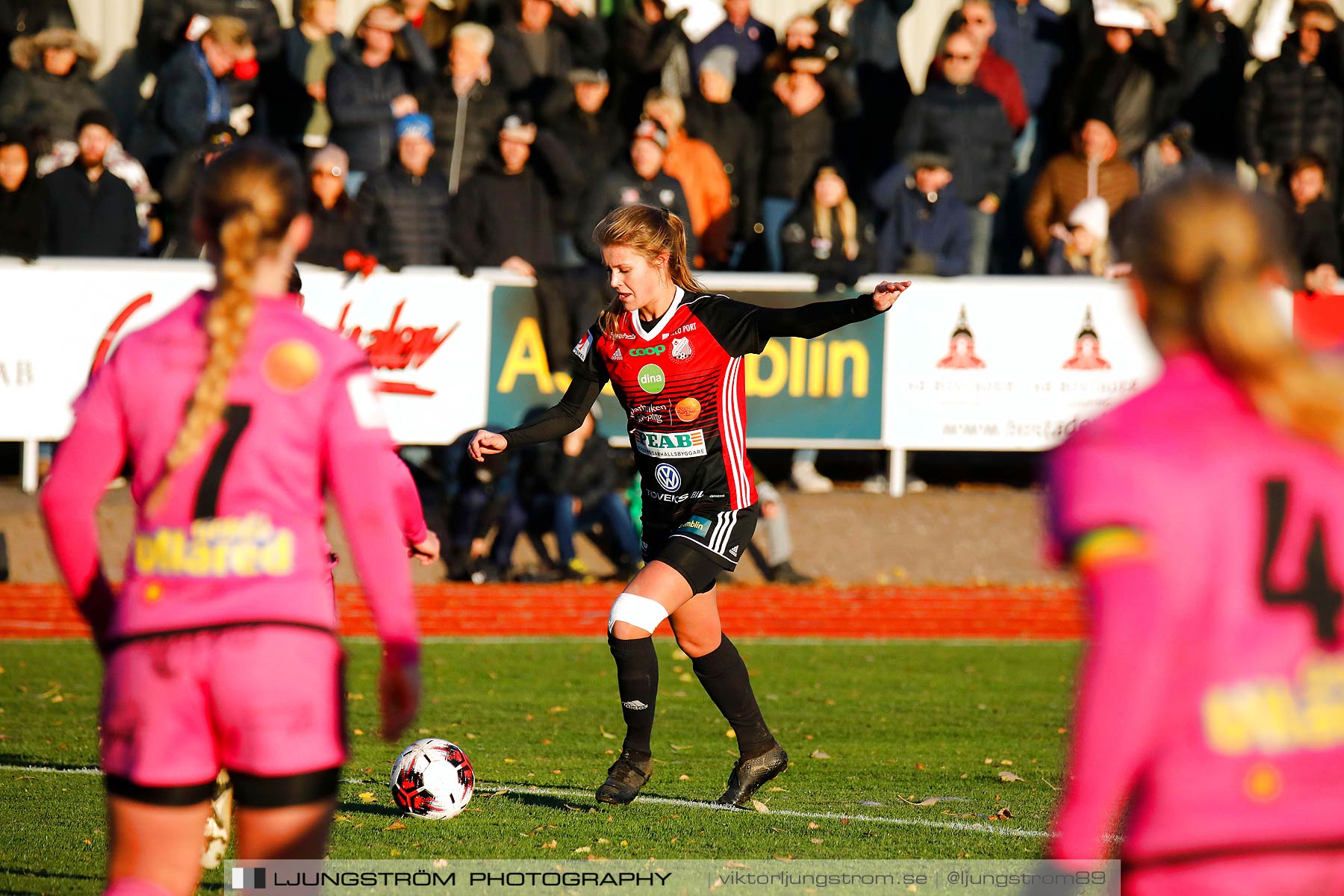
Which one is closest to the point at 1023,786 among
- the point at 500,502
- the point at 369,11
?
the point at 500,502

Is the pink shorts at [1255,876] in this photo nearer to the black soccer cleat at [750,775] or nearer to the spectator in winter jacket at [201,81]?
the black soccer cleat at [750,775]

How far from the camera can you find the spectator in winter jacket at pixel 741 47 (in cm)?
1588

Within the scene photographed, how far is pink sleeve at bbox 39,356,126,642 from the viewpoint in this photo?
3.32 m

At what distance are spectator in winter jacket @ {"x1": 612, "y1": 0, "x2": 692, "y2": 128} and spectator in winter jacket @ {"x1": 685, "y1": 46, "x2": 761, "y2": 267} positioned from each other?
0.39 m

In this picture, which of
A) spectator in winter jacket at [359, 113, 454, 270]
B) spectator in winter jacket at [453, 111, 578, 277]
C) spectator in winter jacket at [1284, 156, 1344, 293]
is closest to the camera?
spectator in winter jacket at [359, 113, 454, 270]

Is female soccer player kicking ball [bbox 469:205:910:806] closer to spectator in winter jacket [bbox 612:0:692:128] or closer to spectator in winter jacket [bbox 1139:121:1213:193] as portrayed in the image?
spectator in winter jacket [bbox 612:0:692:128]

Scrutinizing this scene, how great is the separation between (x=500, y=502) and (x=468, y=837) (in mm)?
8070

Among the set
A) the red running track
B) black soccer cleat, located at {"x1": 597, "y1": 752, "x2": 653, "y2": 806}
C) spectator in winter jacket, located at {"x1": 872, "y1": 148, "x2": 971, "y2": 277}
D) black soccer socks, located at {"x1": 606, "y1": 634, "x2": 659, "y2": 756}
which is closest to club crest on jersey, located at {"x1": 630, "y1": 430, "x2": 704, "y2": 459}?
black soccer socks, located at {"x1": 606, "y1": 634, "x2": 659, "y2": 756}

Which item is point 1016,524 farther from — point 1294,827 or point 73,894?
point 1294,827

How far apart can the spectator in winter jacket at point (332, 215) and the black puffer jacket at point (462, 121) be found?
3.84 feet

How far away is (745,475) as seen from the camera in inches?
272

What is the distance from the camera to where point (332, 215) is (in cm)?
1379

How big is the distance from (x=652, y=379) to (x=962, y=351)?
27.6ft

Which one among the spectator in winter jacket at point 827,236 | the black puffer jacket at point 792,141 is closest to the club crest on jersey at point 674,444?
the spectator in winter jacket at point 827,236
